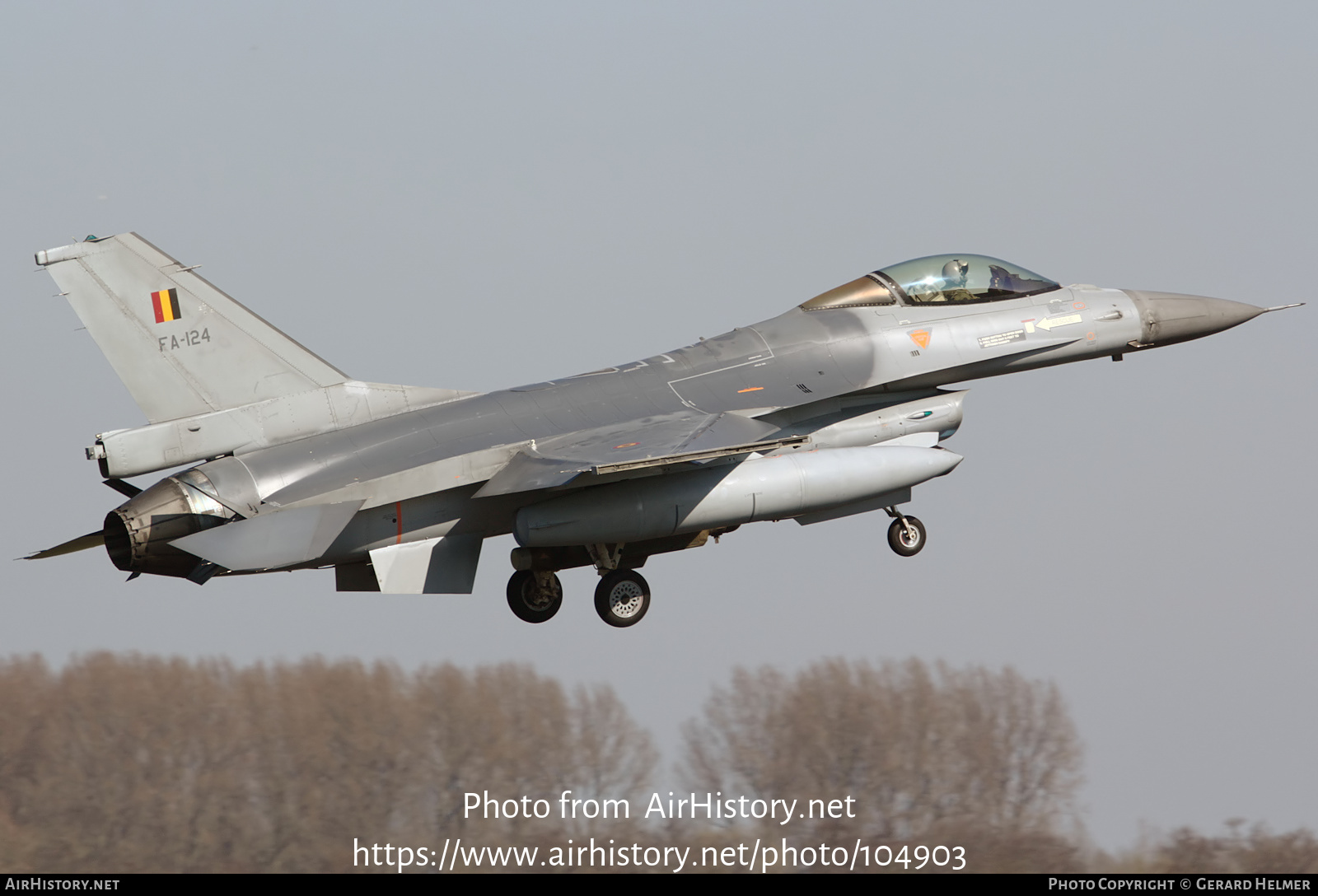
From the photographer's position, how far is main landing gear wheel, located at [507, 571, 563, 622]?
631 inches

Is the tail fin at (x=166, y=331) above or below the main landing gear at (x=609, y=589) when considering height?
above

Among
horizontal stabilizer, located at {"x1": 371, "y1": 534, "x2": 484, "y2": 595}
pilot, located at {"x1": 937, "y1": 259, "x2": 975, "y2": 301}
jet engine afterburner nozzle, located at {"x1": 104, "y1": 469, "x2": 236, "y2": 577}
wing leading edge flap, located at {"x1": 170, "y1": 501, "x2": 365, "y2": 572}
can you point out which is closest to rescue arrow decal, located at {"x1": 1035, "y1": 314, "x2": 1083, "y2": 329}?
→ pilot, located at {"x1": 937, "y1": 259, "x2": 975, "y2": 301}

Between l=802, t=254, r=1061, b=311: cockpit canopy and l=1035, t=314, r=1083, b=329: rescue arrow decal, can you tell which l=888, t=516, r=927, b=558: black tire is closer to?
l=802, t=254, r=1061, b=311: cockpit canopy

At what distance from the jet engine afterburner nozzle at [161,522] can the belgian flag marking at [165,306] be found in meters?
1.64

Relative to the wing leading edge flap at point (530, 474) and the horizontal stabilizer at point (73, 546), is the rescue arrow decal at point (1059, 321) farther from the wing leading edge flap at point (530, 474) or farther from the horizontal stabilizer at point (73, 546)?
the horizontal stabilizer at point (73, 546)

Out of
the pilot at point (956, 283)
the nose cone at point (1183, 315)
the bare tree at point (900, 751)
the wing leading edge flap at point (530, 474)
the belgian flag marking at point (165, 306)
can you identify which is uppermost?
the belgian flag marking at point (165, 306)

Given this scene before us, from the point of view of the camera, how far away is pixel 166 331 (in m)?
14.6

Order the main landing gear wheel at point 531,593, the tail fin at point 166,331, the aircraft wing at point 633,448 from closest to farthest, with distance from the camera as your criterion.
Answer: the aircraft wing at point 633,448 < the tail fin at point 166,331 < the main landing gear wheel at point 531,593

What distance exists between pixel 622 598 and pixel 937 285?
16.2ft

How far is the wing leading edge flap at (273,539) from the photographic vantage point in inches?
522

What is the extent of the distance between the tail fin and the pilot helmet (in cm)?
693

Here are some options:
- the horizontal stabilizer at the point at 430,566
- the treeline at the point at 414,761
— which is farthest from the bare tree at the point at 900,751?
the horizontal stabilizer at the point at 430,566

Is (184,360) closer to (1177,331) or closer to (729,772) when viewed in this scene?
(1177,331)

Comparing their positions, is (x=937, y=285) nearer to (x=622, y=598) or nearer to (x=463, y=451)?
(x=622, y=598)
